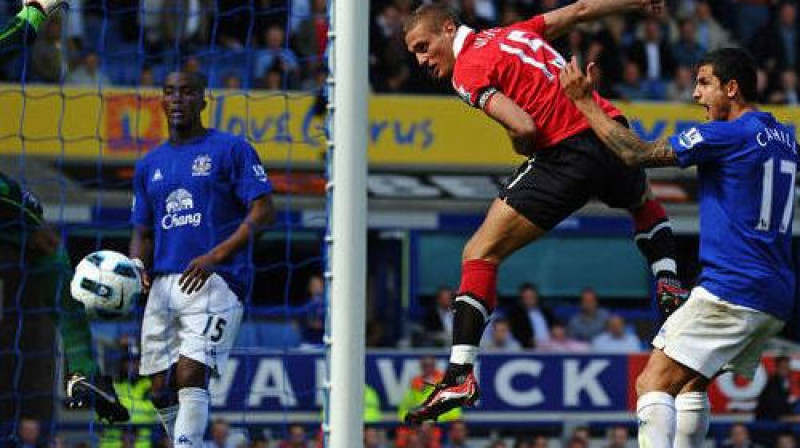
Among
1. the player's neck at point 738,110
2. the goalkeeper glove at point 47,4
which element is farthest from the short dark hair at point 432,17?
the goalkeeper glove at point 47,4

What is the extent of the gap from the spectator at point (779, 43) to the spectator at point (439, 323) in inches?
197

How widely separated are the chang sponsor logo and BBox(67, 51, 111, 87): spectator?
782cm

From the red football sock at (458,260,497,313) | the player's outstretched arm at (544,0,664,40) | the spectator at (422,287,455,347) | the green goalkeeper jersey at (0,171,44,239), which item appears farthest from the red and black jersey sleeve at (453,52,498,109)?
the spectator at (422,287,455,347)

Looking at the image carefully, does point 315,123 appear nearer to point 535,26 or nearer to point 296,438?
point 296,438

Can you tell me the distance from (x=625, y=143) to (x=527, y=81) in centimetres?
64

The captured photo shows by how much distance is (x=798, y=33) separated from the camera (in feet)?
72.6

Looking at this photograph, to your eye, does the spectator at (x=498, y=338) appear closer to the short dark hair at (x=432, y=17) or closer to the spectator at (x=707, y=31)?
the spectator at (x=707, y=31)

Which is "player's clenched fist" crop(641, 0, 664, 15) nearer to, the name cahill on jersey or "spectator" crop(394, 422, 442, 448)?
the name cahill on jersey

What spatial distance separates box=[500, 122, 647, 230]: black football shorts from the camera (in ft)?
26.5

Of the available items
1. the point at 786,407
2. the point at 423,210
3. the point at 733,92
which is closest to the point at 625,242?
the point at 423,210

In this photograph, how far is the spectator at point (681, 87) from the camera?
20.6 meters

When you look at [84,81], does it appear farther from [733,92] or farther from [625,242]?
[733,92]

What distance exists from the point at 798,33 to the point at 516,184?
14717mm

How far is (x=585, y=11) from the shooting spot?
8.47 m
